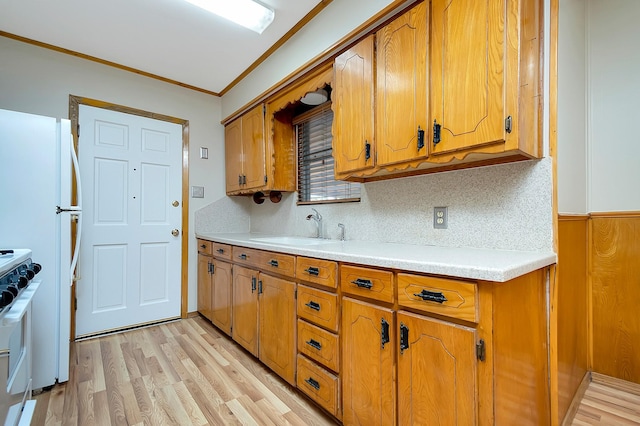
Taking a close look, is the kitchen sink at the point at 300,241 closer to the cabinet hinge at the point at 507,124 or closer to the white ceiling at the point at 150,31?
the cabinet hinge at the point at 507,124

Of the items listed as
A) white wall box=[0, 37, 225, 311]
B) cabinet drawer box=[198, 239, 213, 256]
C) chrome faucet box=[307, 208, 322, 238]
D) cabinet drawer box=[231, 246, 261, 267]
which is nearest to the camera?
cabinet drawer box=[231, 246, 261, 267]

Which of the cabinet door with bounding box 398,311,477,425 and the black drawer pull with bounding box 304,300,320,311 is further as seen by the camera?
the black drawer pull with bounding box 304,300,320,311

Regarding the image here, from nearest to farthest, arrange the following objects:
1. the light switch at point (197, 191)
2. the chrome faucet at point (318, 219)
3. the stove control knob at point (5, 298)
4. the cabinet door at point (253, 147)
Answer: the stove control knob at point (5, 298) < the chrome faucet at point (318, 219) < the cabinet door at point (253, 147) < the light switch at point (197, 191)

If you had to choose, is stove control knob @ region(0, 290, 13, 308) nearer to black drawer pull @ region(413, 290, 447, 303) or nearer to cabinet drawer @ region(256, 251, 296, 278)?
cabinet drawer @ region(256, 251, 296, 278)

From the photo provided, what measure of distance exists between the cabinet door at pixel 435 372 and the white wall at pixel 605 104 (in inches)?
48.3

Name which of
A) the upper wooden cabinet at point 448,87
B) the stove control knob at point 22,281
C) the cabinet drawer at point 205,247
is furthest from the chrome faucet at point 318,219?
the stove control knob at point 22,281

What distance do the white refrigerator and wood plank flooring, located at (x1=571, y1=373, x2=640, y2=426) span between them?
307 cm

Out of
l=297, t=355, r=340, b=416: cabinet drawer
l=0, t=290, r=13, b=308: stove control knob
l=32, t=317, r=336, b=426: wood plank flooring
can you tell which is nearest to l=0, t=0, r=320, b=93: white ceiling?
l=0, t=290, r=13, b=308: stove control knob

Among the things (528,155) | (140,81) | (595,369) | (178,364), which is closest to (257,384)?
(178,364)

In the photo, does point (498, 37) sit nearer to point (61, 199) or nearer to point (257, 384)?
point (257, 384)

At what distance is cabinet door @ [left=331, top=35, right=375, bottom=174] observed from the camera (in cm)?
174

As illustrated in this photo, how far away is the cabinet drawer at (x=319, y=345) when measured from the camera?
153 centimetres

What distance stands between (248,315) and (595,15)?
3.11 metres

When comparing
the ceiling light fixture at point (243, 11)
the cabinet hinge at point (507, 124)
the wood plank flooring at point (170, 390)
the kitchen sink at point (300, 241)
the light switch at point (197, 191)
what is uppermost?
the ceiling light fixture at point (243, 11)
